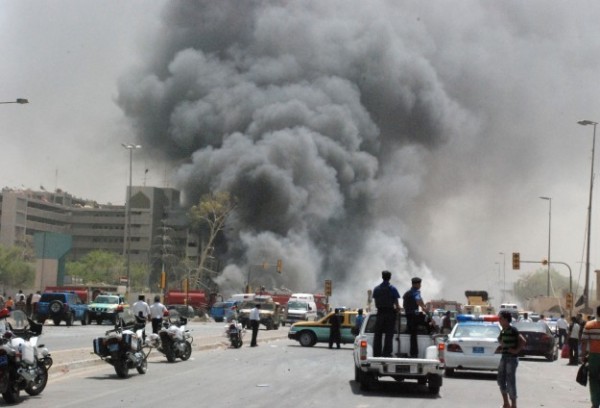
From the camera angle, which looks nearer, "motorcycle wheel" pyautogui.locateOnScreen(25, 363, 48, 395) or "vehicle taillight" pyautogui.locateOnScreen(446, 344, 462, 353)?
"motorcycle wheel" pyautogui.locateOnScreen(25, 363, 48, 395)

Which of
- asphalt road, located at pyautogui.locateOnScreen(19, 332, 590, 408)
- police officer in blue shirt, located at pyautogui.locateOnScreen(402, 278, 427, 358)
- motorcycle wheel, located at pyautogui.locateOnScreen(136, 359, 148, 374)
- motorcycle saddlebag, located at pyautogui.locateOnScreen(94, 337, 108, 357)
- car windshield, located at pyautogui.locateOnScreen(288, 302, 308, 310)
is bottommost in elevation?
asphalt road, located at pyautogui.locateOnScreen(19, 332, 590, 408)

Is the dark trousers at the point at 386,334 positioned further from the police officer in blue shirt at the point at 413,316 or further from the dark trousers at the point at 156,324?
the dark trousers at the point at 156,324

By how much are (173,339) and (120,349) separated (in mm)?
4867

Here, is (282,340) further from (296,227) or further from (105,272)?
(105,272)

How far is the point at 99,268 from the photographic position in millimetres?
117938

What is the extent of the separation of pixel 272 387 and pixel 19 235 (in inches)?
5377

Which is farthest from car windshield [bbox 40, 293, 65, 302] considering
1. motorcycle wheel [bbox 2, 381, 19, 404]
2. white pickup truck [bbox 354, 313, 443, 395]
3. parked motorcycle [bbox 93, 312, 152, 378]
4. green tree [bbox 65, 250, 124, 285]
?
green tree [bbox 65, 250, 124, 285]

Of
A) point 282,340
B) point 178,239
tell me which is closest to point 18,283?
point 178,239

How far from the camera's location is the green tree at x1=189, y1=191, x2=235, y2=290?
277 feet

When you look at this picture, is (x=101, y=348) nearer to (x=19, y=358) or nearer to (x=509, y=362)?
(x=19, y=358)

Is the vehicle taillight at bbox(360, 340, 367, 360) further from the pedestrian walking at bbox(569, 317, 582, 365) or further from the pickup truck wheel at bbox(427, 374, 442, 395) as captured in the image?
the pedestrian walking at bbox(569, 317, 582, 365)

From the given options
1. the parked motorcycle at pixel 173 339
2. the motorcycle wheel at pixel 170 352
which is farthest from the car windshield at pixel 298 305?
the motorcycle wheel at pixel 170 352

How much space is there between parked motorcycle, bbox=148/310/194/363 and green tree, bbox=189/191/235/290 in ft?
200

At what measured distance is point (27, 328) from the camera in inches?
561
